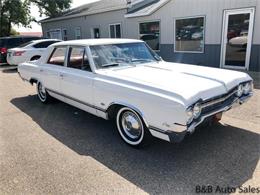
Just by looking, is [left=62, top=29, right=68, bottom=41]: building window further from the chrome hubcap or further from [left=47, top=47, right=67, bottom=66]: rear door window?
the chrome hubcap

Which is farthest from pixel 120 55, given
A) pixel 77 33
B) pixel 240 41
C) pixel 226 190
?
pixel 77 33

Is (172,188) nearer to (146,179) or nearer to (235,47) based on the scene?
(146,179)

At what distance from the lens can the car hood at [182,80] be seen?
3215mm

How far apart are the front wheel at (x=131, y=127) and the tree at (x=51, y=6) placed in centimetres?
2960

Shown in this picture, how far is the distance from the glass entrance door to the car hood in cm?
597

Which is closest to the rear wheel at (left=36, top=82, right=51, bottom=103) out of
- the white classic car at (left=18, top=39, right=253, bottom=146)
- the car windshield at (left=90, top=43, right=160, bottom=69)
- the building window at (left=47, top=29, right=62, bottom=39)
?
the white classic car at (left=18, top=39, right=253, bottom=146)

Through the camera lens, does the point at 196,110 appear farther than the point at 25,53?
No

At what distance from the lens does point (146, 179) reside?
10.2ft

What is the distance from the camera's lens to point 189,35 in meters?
11.4

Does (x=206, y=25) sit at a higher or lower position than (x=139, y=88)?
higher

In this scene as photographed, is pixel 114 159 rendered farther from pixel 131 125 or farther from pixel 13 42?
pixel 13 42

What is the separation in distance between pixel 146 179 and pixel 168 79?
4.82 ft

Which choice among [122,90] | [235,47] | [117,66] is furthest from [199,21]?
[122,90]

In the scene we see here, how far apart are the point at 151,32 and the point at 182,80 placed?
10134 millimetres
